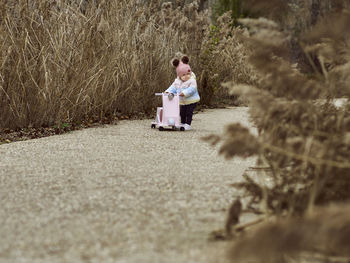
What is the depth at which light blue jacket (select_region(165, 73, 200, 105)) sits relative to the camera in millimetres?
6652

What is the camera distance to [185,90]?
6641mm

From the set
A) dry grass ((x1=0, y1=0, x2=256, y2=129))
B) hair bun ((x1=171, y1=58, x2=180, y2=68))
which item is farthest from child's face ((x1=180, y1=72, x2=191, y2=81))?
dry grass ((x1=0, y1=0, x2=256, y2=129))

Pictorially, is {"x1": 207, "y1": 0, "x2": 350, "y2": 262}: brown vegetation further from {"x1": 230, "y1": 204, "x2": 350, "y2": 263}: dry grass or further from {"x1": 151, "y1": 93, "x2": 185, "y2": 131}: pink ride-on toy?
{"x1": 151, "y1": 93, "x2": 185, "y2": 131}: pink ride-on toy

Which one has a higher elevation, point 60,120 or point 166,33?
point 166,33

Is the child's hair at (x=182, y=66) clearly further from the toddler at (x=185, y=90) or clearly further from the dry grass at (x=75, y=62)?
the dry grass at (x=75, y=62)

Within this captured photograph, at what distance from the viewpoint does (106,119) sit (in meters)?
6.68

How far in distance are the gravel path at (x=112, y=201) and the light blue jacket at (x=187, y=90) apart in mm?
1857

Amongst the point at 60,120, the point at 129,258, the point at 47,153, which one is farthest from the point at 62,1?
the point at 129,258

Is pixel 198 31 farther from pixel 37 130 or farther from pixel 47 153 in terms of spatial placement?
pixel 47 153

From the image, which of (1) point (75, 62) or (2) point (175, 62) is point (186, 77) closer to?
(2) point (175, 62)

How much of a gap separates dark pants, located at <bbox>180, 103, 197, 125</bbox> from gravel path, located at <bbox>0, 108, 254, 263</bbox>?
5.81 feet

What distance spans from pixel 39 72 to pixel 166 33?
3031mm

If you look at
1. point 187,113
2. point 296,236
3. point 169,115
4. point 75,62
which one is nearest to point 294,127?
point 296,236

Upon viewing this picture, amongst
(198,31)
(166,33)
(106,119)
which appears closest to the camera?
(106,119)
